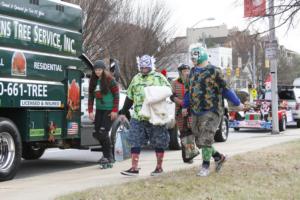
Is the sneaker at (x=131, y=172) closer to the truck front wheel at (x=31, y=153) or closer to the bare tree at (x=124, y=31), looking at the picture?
the truck front wheel at (x=31, y=153)

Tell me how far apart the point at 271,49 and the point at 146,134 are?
1152cm

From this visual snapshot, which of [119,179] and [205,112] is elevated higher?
[205,112]

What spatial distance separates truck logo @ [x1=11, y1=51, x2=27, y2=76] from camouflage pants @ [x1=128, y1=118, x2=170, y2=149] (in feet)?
6.09

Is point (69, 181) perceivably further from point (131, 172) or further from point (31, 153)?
point (31, 153)

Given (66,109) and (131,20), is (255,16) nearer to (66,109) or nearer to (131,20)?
(66,109)

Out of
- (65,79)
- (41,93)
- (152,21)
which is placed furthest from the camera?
(152,21)

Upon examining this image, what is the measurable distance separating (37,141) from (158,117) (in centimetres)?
223

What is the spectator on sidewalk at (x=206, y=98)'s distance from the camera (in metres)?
7.62

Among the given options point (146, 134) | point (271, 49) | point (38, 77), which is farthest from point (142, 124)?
point (271, 49)

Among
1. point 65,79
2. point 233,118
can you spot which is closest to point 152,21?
point 233,118

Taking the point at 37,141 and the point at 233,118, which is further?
the point at 233,118

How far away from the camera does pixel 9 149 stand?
840 centimetres

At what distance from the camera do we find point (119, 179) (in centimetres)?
810

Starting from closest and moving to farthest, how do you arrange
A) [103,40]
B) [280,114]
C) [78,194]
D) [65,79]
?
1. [78,194]
2. [65,79]
3. [280,114]
4. [103,40]
